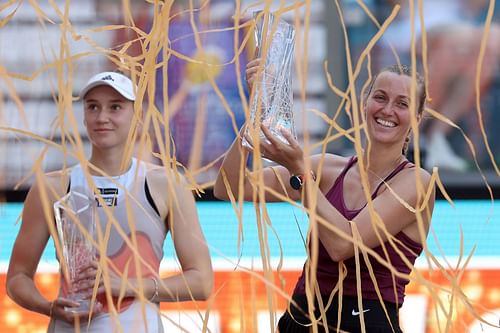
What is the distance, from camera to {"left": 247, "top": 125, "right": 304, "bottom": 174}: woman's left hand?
50.1 inches

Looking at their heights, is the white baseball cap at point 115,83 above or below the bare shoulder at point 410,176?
above

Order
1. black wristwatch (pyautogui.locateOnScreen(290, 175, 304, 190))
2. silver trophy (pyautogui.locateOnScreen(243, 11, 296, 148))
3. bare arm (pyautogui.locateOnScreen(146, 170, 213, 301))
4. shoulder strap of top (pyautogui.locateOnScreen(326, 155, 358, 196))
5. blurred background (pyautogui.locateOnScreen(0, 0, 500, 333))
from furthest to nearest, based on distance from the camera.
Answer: blurred background (pyautogui.locateOnScreen(0, 0, 500, 333)) → bare arm (pyautogui.locateOnScreen(146, 170, 213, 301)) → shoulder strap of top (pyautogui.locateOnScreen(326, 155, 358, 196)) → black wristwatch (pyautogui.locateOnScreen(290, 175, 304, 190)) → silver trophy (pyautogui.locateOnScreen(243, 11, 296, 148))

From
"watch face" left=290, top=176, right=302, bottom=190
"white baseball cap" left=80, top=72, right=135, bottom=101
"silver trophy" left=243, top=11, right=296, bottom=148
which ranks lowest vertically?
"watch face" left=290, top=176, right=302, bottom=190

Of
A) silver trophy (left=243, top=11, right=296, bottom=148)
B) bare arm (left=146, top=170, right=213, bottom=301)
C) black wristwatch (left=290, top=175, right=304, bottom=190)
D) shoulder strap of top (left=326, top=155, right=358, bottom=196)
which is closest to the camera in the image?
silver trophy (left=243, top=11, right=296, bottom=148)

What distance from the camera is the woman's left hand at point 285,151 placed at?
1272 mm

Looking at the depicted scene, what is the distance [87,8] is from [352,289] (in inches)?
93.1

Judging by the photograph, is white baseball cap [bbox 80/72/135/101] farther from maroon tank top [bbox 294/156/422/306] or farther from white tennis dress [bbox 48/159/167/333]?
maroon tank top [bbox 294/156/422/306]

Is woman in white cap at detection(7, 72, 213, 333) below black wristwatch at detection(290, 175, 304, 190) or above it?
below

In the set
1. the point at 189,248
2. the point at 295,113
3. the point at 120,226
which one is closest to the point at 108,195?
the point at 120,226

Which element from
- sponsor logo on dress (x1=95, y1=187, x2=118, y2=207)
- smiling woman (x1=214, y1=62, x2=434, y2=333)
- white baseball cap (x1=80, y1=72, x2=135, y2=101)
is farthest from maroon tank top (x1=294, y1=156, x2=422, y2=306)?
white baseball cap (x1=80, y1=72, x2=135, y2=101)

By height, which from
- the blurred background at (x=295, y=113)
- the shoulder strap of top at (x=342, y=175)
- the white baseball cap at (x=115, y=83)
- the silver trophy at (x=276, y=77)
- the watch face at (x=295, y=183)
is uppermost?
the silver trophy at (x=276, y=77)

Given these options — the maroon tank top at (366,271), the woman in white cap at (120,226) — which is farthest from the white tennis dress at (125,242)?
the maroon tank top at (366,271)

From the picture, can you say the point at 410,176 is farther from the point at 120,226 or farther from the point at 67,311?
the point at 67,311

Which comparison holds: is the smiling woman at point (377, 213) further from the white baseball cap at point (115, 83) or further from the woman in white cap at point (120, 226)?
→ the white baseball cap at point (115, 83)
